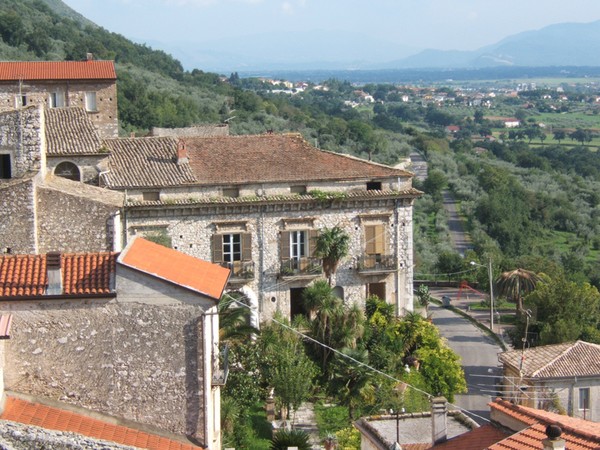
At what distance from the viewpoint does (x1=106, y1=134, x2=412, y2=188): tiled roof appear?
3425cm

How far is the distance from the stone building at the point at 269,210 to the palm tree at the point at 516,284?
829 centimetres

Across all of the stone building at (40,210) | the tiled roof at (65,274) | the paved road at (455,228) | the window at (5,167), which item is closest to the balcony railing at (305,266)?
the stone building at (40,210)

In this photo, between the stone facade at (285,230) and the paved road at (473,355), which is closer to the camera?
the paved road at (473,355)

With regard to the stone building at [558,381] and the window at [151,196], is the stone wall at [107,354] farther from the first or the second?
the window at [151,196]

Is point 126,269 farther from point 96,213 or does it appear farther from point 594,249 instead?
point 594,249

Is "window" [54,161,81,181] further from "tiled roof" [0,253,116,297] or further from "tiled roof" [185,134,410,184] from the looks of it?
"tiled roof" [0,253,116,297]

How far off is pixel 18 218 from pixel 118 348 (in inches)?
314

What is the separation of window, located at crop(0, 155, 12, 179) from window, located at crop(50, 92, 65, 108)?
24.3 meters

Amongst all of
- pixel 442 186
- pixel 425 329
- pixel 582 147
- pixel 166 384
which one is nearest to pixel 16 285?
pixel 166 384

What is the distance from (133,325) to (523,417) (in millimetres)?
6424

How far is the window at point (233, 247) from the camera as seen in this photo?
34.5 metres

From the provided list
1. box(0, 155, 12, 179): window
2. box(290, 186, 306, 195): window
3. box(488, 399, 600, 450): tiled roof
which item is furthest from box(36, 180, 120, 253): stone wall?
box(290, 186, 306, 195): window

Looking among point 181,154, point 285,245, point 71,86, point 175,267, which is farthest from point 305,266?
point 175,267

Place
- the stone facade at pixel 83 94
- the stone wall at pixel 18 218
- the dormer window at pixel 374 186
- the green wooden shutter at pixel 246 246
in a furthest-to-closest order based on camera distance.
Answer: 1. the stone facade at pixel 83 94
2. the dormer window at pixel 374 186
3. the green wooden shutter at pixel 246 246
4. the stone wall at pixel 18 218
